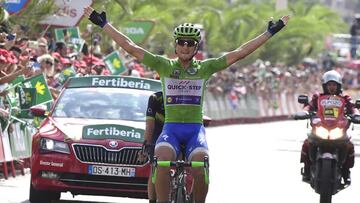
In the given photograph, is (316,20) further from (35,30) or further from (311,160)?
(311,160)

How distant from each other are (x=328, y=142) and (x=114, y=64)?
12754 millimetres

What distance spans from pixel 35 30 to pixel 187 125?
1897 cm

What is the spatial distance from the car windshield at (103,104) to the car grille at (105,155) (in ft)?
3.55

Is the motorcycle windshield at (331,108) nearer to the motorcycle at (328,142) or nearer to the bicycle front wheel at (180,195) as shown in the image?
the motorcycle at (328,142)

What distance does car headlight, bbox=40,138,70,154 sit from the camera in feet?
43.5

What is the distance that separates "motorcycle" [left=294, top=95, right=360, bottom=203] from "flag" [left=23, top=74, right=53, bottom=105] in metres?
5.70

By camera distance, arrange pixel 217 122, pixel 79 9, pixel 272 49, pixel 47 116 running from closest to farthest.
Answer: pixel 47 116 < pixel 79 9 < pixel 217 122 < pixel 272 49

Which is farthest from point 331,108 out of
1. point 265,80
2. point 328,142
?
point 265,80

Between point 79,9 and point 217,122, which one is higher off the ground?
point 79,9

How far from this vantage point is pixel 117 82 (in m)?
14.9

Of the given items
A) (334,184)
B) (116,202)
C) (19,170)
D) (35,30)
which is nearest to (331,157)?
(334,184)

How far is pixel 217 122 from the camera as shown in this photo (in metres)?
39.5

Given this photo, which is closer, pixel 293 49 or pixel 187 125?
pixel 187 125

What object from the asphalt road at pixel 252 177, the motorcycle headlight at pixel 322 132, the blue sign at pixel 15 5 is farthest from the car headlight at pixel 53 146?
the blue sign at pixel 15 5
